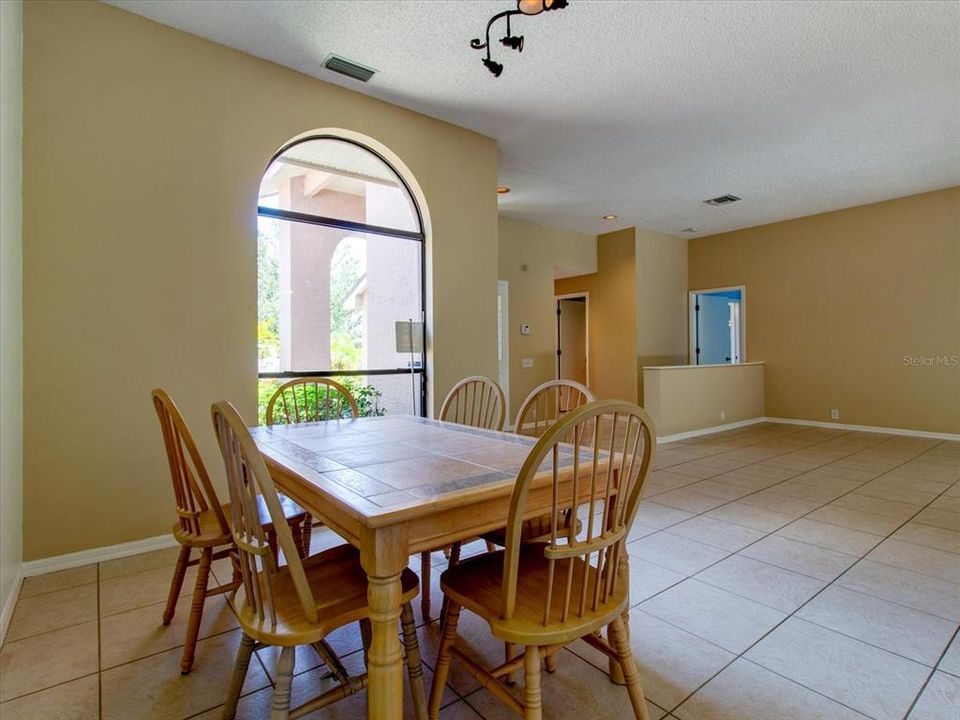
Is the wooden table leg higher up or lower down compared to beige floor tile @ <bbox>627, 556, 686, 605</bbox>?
higher up

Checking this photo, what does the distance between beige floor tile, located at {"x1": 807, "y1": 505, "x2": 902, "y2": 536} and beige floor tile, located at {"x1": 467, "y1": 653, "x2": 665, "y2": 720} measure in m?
2.36

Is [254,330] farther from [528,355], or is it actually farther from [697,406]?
[697,406]

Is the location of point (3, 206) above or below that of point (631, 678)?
above

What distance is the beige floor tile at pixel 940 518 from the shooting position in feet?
10.1

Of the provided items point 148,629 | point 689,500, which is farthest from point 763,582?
point 148,629

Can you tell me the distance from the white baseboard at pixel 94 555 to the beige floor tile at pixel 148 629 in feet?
2.45

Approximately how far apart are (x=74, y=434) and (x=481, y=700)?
247 cm

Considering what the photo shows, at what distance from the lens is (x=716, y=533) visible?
9.84ft

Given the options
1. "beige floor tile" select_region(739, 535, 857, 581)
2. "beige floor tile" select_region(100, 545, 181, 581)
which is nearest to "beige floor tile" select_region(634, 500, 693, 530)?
Result: "beige floor tile" select_region(739, 535, 857, 581)

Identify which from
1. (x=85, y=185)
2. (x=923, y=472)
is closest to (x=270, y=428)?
(x=85, y=185)

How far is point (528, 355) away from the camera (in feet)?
23.1

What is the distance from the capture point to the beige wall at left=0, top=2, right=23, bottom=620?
6.84 feet

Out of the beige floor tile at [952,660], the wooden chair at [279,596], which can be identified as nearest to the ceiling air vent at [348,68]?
the wooden chair at [279,596]

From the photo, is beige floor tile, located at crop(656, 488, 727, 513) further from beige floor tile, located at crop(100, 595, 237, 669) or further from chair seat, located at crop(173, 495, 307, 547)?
beige floor tile, located at crop(100, 595, 237, 669)
